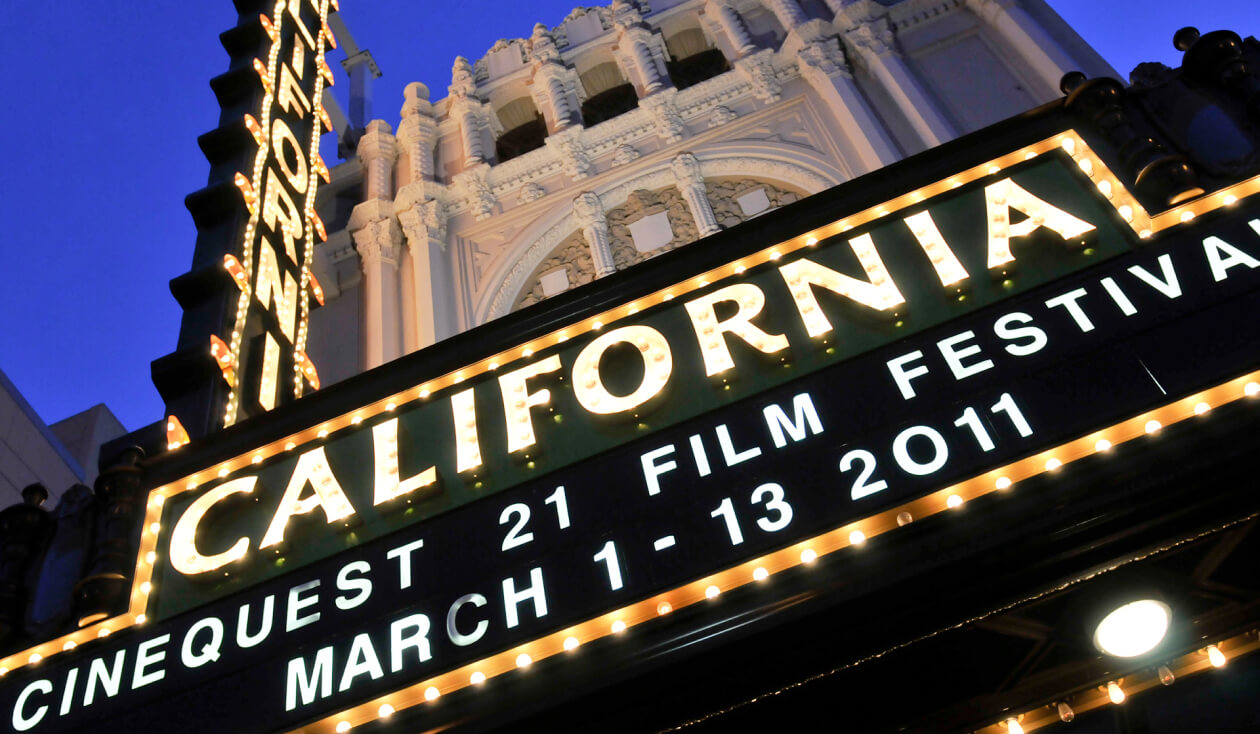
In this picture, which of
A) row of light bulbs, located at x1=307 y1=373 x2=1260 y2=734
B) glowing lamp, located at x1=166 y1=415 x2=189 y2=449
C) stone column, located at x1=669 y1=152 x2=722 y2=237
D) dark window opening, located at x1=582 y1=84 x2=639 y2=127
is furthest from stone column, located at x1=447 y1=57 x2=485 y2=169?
row of light bulbs, located at x1=307 y1=373 x2=1260 y2=734

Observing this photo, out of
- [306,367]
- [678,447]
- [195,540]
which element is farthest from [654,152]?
[195,540]

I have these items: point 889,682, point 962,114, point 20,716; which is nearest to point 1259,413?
point 889,682

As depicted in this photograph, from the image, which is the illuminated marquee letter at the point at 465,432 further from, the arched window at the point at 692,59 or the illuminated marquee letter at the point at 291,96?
the arched window at the point at 692,59

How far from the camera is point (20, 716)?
5594mm

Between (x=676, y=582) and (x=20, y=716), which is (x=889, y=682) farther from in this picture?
(x=20, y=716)

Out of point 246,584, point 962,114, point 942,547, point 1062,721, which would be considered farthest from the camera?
point 962,114

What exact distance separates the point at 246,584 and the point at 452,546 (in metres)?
1.33

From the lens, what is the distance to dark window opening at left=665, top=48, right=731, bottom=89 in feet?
45.6

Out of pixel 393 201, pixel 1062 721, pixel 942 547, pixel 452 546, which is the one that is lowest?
pixel 1062 721

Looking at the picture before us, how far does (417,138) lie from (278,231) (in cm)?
474

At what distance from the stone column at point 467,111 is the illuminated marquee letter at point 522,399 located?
7.39 meters

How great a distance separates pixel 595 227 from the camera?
12000 mm

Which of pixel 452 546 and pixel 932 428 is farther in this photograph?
pixel 452 546

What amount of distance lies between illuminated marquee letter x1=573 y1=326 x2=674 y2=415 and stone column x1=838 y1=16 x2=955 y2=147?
18.7 ft
